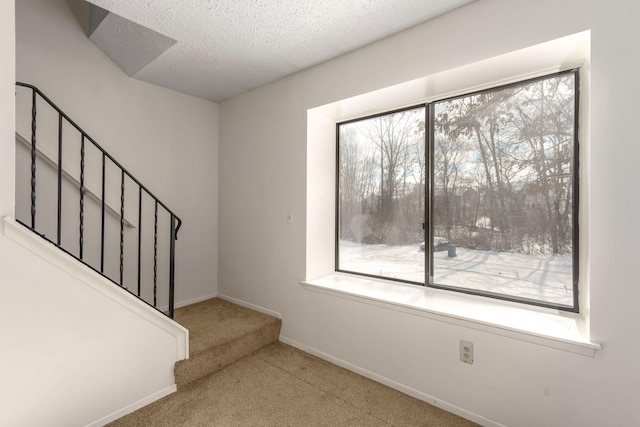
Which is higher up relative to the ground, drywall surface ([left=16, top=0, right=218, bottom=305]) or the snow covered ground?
drywall surface ([left=16, top=0, right=218, bottom=305])

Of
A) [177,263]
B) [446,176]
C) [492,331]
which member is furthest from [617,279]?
[177,263]

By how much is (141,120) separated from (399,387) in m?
3.30

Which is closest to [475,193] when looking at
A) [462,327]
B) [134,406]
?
[462,327]

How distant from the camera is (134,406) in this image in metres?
1.92

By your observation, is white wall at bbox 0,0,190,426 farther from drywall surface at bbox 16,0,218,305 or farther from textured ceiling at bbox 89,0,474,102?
drywall surface at bbox 16,0,218,305

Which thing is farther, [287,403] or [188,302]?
[188,302]

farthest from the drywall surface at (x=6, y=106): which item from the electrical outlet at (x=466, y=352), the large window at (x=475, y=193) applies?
the electrical outlet at (x=466, y=352)

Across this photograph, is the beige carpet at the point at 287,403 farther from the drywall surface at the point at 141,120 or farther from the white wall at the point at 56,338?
the drywall surface at the point at 141,120

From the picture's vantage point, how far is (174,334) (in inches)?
84.4

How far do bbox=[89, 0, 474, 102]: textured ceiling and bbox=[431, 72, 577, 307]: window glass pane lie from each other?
2.52 feet

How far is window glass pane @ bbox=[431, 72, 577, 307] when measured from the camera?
1887mm

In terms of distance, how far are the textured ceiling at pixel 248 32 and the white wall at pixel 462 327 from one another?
0.51ft

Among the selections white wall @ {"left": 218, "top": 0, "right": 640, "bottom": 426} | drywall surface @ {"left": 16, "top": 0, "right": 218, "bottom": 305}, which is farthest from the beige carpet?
drywall surface @ {"left": 16, "top": 0, "right": 218, "bottom": 305}

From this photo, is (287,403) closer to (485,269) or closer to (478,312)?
(478,312)
